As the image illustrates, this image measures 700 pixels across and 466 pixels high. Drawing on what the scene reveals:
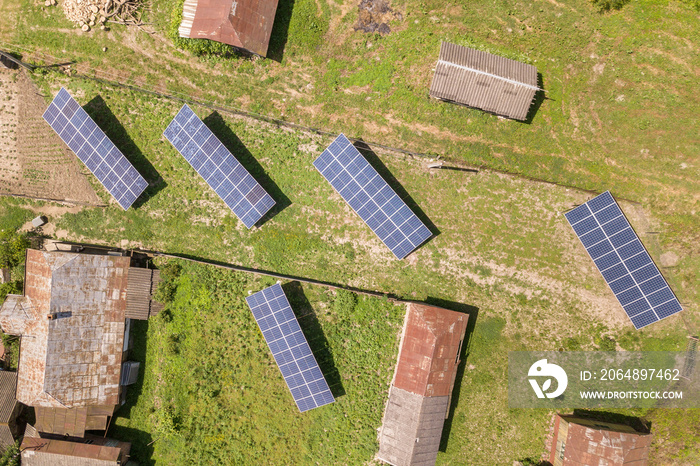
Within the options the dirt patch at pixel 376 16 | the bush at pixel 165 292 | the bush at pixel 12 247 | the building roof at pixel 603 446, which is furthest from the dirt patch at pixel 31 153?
the building roof at pixel 603 446

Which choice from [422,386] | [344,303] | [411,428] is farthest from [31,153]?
[411,428]

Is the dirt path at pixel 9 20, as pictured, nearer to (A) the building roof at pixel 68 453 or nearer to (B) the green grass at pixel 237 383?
(B) the green grass at pixel 237 383

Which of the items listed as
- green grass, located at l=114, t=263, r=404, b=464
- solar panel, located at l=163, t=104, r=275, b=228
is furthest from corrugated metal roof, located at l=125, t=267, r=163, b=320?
solar panel, located at l=163, t=104, r=275, b=228

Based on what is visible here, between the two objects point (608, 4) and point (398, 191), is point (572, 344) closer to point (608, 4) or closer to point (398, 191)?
point (398, 191)

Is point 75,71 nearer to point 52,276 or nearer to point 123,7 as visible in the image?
point 123,7

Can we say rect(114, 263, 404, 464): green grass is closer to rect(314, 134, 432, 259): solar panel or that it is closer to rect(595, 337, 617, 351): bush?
rect(314, 134, 432, 259): solar panel
